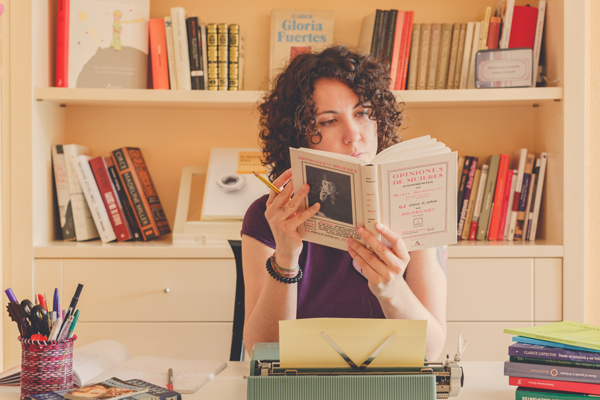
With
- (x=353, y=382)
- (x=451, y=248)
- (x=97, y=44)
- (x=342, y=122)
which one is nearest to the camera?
(x=353, y=382)

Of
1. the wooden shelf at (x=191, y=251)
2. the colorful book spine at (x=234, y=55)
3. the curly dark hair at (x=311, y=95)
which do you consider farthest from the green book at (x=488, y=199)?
the colorful book spine at (x=234, y=55)

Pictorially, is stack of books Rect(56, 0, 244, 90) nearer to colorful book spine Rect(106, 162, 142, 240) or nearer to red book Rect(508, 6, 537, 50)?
colorful book spine Rect(106, 162, 142, 240)

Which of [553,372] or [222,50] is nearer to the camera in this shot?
[553,372]

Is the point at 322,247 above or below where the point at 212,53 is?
below

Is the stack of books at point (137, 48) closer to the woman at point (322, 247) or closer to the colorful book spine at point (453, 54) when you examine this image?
the woman at point (322, 247)

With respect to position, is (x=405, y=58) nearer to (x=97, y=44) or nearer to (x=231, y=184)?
(x=231, y=184)

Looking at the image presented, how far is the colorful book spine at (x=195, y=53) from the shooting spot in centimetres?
179

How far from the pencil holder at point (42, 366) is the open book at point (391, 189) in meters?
0.45

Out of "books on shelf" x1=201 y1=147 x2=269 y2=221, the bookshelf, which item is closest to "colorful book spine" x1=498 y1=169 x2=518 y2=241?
the bookshelf

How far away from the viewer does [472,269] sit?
1699 mm

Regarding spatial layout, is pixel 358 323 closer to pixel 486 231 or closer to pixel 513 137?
pixel 486 231

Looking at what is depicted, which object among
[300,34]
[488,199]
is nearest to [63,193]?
[300,34]

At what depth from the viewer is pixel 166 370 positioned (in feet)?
3.07

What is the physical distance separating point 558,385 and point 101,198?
1.53m
